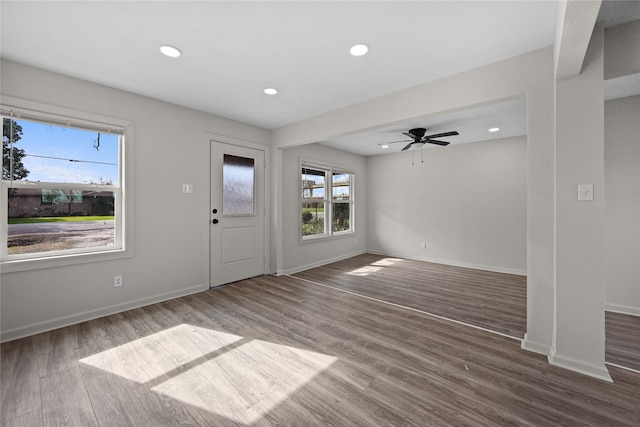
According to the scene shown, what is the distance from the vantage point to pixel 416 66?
250 cm

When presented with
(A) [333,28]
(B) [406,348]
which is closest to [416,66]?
(A) [333,28]

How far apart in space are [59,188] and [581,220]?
15.3 feet

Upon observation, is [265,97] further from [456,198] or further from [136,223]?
[456,198]

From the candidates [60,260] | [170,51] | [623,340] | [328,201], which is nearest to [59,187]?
[60,260]

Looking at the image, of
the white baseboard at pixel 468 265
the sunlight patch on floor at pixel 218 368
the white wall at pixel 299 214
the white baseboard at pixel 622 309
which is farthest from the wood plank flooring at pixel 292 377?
the white baseboard at pixel 468 265

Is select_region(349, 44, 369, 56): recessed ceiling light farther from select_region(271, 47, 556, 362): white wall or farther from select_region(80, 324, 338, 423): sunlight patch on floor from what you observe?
select_region(80, 324, 338, 423): sunlight patch on floor

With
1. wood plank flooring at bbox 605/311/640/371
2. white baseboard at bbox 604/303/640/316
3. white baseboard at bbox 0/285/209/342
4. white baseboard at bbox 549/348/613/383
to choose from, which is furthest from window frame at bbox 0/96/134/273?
white baseboard at bbox 604/303/640/316

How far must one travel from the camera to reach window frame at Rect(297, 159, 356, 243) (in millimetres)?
5082

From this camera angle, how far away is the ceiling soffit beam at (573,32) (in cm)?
128

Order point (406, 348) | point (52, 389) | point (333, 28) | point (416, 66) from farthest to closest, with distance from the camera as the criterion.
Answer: point (416, 66), point (406, 348), point (333, 28), point (52, 389)

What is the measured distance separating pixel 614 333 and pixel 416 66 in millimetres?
3243

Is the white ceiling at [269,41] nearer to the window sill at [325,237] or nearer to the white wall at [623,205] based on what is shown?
the white wall at [623,205]

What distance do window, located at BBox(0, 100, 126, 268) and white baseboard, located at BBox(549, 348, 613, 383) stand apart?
430 centimetres

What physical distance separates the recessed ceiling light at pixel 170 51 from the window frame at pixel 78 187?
1.23 metres
